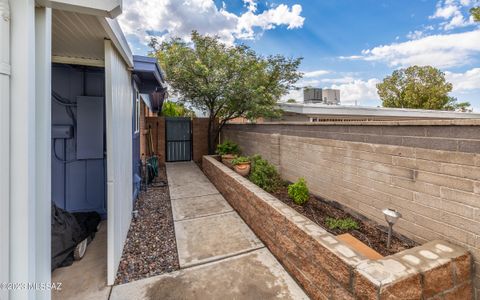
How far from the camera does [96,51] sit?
274 centimetres

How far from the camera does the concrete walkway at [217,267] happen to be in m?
2.28

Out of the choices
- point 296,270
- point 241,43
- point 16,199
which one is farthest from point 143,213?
point 241,43

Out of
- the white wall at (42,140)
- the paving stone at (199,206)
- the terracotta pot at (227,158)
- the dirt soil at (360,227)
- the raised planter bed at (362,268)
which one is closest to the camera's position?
→ the white wall at (42,140)

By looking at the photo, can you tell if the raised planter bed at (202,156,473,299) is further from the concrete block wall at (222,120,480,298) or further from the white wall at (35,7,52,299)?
the white wall at (35,7,52,299)

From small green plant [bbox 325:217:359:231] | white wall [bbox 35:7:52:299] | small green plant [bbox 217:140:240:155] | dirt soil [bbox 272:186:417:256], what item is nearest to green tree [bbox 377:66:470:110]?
small green plant [bbox 217:140:240:155]

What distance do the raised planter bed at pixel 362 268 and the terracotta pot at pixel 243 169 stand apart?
285 centimetres

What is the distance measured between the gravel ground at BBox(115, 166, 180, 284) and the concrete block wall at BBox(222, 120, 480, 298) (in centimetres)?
275

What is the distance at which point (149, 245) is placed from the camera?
3.20 meters

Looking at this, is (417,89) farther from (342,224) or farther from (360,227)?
(342,224)

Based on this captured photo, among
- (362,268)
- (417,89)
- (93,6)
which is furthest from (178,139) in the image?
(417,89)

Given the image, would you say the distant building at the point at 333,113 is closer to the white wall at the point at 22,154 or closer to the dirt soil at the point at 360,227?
the dirt soil at the point at 360,227

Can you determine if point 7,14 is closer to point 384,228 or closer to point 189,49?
point 384,228

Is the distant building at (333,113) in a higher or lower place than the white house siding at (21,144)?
higher

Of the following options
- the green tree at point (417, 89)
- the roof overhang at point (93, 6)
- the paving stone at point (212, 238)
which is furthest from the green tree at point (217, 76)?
the green tree at point (417, 89)
